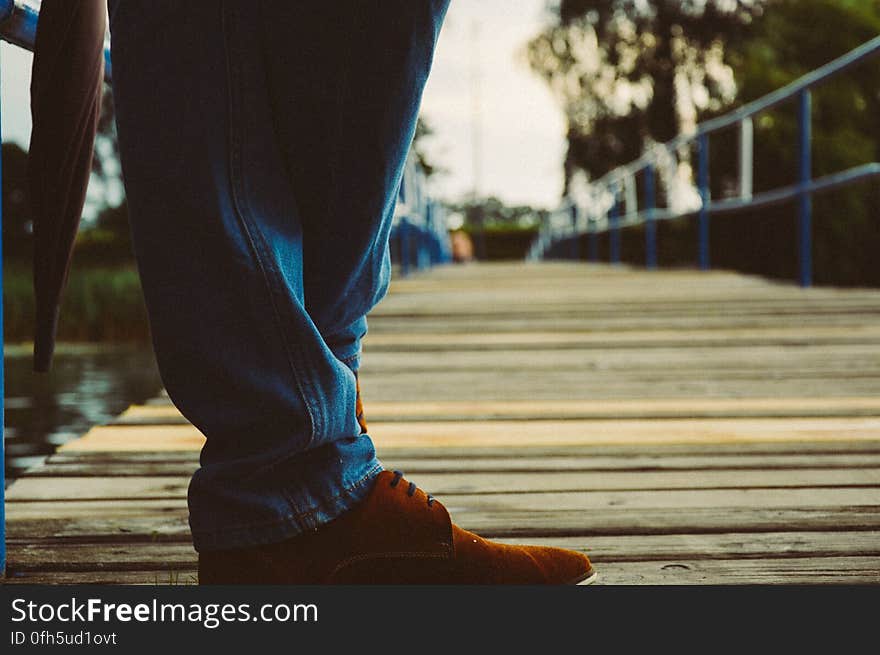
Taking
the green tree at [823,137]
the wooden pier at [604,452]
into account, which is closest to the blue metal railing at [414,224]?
the wooden pier at [604,452]

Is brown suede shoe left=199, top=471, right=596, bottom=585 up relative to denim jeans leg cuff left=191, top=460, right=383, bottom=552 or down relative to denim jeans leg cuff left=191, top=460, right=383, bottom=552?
down

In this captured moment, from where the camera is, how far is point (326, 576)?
24.7 inches

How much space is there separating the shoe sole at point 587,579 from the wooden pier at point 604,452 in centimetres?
2

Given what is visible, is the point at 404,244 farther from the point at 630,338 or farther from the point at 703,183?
the point at 630,338

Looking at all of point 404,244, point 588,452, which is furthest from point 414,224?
point 588,452

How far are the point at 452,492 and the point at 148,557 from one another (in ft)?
0.98

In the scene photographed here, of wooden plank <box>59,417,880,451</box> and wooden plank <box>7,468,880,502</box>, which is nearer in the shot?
wooden plank <box>7,468,880,502</box>

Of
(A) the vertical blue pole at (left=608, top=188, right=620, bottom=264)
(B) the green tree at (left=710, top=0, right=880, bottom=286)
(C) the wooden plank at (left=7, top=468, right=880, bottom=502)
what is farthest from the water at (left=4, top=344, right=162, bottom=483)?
(B) the green tree at (left=710, top=0, right=880, bottom=286)

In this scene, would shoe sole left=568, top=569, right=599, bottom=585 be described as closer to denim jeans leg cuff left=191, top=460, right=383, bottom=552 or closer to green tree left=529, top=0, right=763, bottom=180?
denim jeans leg cuff left=191, top=460, right=383, bottom=552

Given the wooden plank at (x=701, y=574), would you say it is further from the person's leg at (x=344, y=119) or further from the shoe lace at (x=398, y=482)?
the person's leg at (x=344, y=119)

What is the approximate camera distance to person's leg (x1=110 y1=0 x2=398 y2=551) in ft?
1.89

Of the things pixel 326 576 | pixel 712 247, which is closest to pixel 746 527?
pixel 326 576

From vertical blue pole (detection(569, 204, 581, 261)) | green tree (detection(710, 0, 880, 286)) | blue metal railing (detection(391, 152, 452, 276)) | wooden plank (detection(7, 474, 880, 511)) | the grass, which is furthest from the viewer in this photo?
green tree (detection(710, 0, 880, 286))

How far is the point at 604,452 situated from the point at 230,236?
2.17ft
